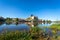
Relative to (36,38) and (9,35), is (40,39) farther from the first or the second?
(9,35)

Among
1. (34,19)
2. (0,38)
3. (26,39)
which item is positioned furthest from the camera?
(34,19)

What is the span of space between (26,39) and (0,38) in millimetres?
1815

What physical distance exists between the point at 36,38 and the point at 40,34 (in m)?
1.24

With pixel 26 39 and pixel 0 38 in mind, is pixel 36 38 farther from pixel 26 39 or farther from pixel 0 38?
pixel 0 38

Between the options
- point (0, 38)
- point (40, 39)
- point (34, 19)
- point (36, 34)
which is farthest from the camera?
point (34, 19)

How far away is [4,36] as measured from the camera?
946 centimetres

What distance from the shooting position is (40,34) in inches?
515

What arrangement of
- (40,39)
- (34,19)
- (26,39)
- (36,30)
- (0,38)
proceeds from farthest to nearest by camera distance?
(34,19) → (36,30) → (40,39) → (26,39) → (0,38)

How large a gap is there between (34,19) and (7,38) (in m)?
88.3

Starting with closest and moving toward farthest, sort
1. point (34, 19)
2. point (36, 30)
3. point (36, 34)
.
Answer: point (36, 34)
point (36, 30)
point (34, 19)

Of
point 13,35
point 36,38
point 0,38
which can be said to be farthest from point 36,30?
point 0,38

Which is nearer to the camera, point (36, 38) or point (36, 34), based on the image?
point (36, 38)

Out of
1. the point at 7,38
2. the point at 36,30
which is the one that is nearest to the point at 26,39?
the point at 7,38

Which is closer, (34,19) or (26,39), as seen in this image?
(26,39)
